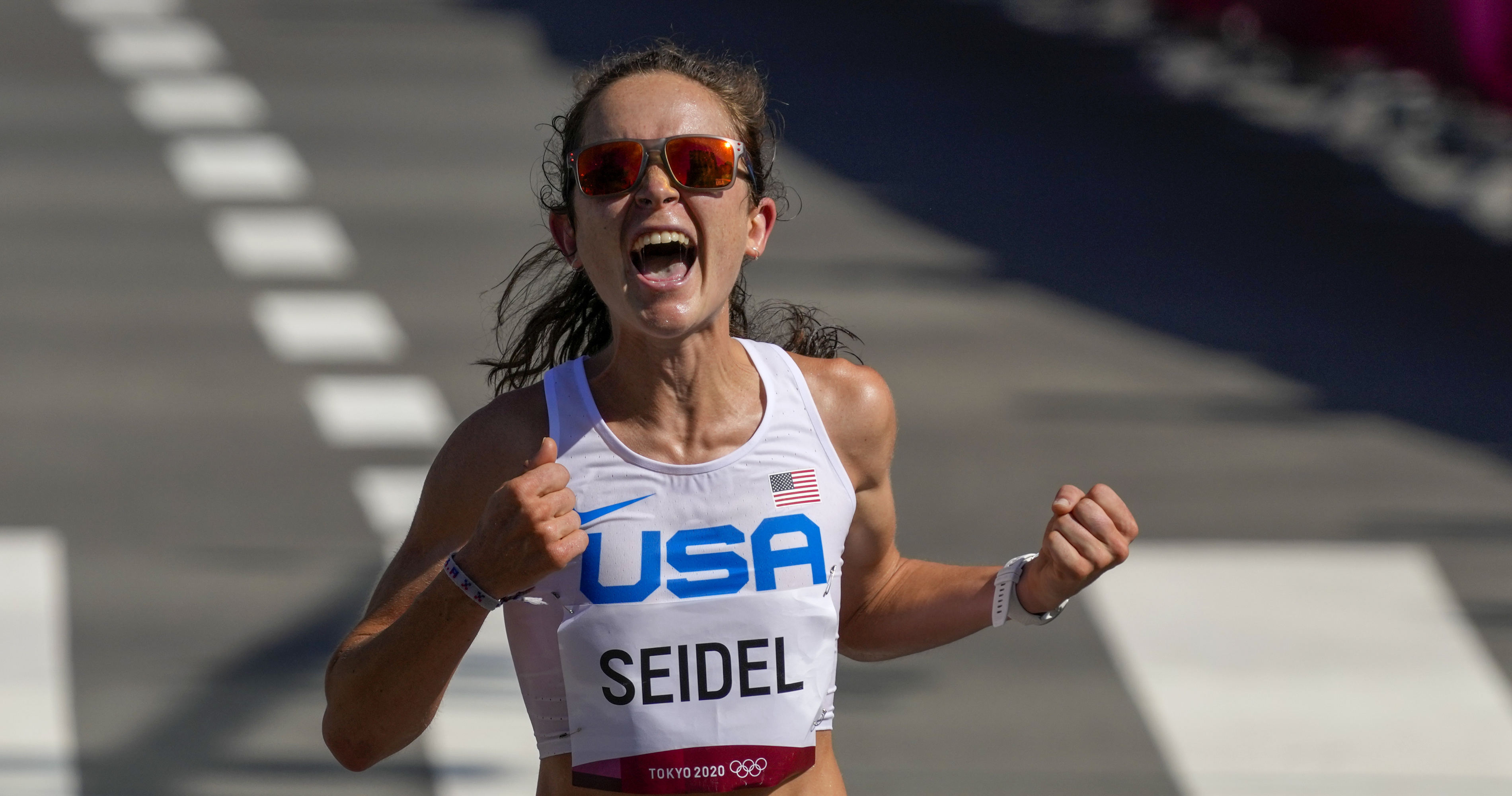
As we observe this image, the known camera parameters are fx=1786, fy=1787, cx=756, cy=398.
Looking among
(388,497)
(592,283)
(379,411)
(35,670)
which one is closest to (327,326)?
(379,411)

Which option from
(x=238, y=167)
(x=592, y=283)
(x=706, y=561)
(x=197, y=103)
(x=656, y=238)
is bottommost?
(x=238, y=167)

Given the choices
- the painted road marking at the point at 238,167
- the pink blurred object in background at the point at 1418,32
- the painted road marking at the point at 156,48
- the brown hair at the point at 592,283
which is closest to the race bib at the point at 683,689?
the brown hair at the point at 592,283

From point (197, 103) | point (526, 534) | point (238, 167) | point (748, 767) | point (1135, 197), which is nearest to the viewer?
point (526, 534)

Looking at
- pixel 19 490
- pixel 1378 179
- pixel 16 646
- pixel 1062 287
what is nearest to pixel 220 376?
pixel 19 490

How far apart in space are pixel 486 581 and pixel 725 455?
1.22 ft

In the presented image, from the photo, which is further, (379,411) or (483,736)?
(379,411)

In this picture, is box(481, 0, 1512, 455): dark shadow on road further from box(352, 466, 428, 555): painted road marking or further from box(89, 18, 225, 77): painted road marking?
box(352, 466, 428, 555): painted road marking

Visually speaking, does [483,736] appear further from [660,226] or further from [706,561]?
[660,226]

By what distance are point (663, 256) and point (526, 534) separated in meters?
0.41

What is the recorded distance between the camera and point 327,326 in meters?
6.54

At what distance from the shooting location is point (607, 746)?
83.5 inches

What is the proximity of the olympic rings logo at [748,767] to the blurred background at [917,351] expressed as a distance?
2478 mm

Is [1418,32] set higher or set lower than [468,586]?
higher

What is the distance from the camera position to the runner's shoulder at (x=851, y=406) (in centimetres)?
228
